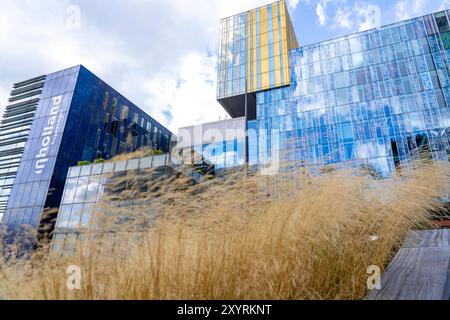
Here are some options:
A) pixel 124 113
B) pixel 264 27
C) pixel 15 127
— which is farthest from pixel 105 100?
pixel 264 27

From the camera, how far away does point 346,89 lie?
26953mm

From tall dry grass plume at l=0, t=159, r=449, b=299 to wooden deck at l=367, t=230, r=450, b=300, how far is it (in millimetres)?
299

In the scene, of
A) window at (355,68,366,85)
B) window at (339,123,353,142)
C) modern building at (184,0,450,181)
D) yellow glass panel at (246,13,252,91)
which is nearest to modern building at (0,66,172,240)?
modern building at (184,0,450,181)

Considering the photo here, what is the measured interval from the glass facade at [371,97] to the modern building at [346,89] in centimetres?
8

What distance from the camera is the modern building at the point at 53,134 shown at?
26.0 m

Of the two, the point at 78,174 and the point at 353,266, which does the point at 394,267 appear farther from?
the point at 78,174

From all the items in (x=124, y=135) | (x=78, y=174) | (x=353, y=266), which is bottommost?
(x=353, y=266)

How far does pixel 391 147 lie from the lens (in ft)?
78.1

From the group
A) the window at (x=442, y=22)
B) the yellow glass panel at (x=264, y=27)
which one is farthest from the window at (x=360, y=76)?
the yellow glass panel at (x=264, y=27)

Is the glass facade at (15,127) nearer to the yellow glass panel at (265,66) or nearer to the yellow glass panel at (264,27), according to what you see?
the yellow glass panel at (265,66)

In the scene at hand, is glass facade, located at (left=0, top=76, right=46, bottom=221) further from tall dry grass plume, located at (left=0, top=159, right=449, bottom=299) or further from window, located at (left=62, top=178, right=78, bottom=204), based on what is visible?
tall dry grass plume, located at (left=0, top=159, right=449, bottom=299)
